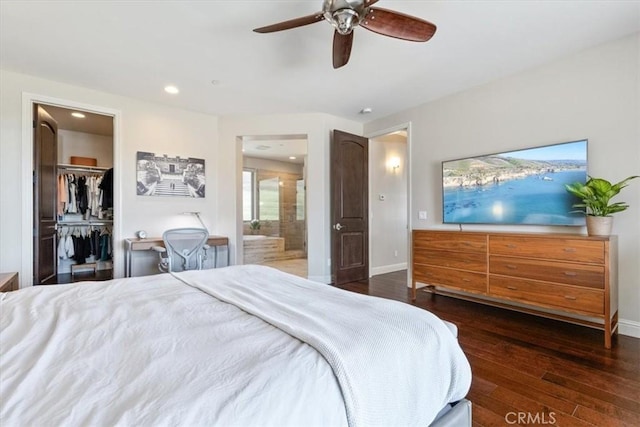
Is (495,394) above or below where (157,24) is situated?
below

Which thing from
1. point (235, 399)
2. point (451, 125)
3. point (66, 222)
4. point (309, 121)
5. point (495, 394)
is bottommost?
point (495, 394)

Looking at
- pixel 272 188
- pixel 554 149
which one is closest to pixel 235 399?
pixel 554 149

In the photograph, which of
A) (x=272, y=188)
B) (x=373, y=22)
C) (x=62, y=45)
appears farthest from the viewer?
(x=272, y=188)

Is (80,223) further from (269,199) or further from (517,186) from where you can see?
(517,186)

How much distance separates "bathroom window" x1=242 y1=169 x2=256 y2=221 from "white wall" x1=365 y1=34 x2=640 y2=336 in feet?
18.1

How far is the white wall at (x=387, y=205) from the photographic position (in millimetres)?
5469

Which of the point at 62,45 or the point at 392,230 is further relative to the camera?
the point at 392,230

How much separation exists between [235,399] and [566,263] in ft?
9.50

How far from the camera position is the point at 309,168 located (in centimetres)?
463

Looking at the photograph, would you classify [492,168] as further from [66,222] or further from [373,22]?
[66,222]

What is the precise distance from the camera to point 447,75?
10.9 feet

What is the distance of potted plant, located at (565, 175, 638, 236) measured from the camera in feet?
7.97
